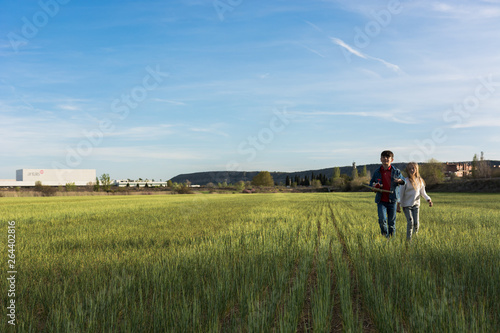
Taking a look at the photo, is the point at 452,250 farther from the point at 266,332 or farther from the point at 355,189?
the point at 355,189

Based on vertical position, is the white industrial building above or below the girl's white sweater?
above

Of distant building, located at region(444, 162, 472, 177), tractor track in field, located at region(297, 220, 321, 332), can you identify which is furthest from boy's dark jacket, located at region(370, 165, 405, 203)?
distant building, located at region(444, 162, 472, 177)

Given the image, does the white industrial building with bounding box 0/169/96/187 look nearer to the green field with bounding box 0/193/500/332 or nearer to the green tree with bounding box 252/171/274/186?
the green tree with bounding box 252/171/274/186

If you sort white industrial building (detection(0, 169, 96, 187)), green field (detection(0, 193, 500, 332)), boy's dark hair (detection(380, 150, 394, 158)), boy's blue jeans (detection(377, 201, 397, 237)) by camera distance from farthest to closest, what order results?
white industrial building (detection(0, 169, 96, 187)), boy's blue jeans (detection(377, 201, 397, 237)), boy's dark hair (detection(380, 150, 394, 158)), green field (detection(0, 193, 500, 332))

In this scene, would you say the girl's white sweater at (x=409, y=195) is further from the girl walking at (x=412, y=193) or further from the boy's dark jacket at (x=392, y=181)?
the boy's dark jacket at (x=392, y=181)

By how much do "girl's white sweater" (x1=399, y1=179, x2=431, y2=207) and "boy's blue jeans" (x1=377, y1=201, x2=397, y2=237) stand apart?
0.22 m

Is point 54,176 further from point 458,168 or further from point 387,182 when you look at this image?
point 458,168

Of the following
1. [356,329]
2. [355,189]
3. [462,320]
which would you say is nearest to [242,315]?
[356,329]

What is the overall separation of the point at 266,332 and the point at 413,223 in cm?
629

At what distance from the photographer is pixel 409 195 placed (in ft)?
25.6

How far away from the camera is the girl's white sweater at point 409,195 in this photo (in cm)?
773

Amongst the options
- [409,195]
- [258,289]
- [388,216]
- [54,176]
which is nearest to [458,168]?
[388,216]

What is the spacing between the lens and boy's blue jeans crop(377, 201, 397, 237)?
798cm

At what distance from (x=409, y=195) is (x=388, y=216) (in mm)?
764
